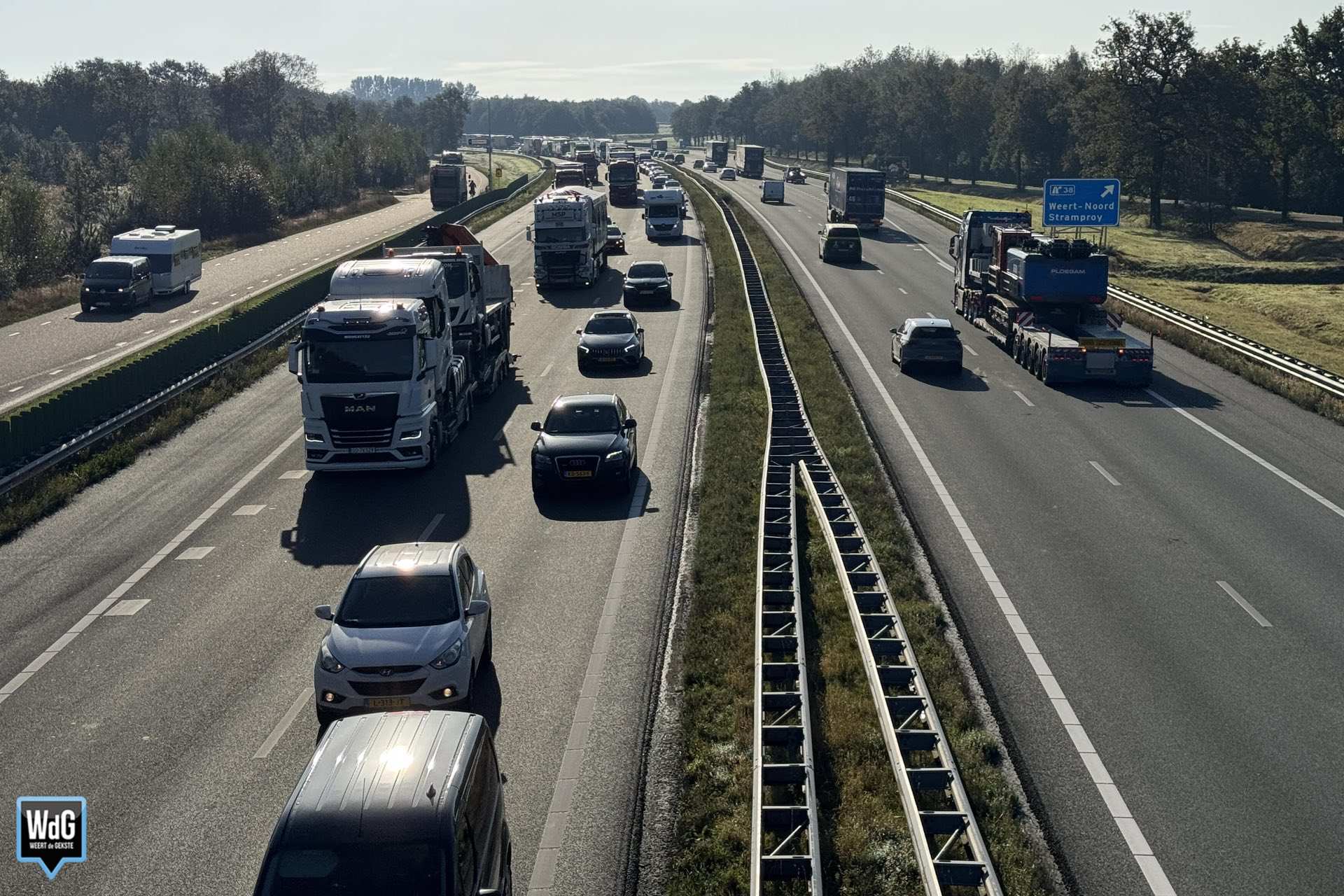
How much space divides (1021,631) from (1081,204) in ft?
166

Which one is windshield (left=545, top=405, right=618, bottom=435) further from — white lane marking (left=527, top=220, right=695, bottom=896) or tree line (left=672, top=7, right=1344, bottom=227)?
tree line (left=672, top=7, right=1344, bottom=227)

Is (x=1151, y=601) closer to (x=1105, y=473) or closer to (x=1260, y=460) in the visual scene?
(x=1105, y=473)

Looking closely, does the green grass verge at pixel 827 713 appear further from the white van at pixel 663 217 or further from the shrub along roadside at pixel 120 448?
the white van at pixel 663 217

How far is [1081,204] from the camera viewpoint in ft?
210

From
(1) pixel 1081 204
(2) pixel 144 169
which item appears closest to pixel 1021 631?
(1) pixel 1081 204

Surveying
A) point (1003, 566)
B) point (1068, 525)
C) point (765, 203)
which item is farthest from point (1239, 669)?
point (765, 203)

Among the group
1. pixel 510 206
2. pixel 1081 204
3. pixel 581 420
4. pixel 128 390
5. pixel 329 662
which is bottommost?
pixel 329 662

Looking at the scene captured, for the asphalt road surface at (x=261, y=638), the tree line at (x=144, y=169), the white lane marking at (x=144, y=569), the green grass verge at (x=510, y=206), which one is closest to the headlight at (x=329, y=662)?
the asphalt road surface at (x=261, y=638)

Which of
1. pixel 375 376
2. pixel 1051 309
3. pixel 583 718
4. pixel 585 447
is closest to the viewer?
pixel 583 718

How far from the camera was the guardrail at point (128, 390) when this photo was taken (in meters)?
26.3

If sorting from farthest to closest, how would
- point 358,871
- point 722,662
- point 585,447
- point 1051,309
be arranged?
1. point 1051,309
2. point 585,447
3. point 722,662
4. point 358,871

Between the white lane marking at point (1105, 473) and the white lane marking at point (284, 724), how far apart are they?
17392 millimetres

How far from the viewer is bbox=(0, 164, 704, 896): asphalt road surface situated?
12766 mm

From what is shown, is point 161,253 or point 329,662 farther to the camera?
point 161,253
